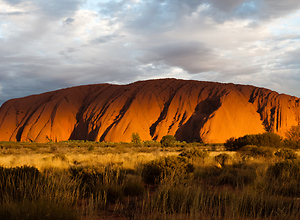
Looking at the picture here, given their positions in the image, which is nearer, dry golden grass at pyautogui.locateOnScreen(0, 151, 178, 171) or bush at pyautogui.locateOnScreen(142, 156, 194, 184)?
bush at pyautogui.locateOnScreen(142, 156, 194, 184)

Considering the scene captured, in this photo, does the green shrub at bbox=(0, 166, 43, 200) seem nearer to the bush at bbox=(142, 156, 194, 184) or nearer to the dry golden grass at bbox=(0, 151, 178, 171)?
the bush at bbox=(142, 156, 194, 184)

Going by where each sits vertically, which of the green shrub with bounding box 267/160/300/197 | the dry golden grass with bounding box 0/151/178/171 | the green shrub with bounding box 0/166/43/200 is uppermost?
the green shrub with bounding box 0/166/43/200

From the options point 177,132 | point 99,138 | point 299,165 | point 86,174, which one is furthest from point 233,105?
point 86,174

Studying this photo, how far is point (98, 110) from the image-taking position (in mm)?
63250

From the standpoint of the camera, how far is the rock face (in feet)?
186

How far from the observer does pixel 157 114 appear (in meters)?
61.9

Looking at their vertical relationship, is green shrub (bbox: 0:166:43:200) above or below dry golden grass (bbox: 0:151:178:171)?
above

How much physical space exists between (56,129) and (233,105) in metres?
43.2

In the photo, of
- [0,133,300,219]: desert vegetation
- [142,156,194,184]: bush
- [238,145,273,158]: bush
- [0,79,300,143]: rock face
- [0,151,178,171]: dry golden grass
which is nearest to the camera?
[0,133,300,219]: desert vegetation

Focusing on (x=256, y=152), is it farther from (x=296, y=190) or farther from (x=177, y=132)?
(x=177, y=132)

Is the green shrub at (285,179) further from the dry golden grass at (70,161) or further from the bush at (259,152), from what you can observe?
the bush at (259,152)

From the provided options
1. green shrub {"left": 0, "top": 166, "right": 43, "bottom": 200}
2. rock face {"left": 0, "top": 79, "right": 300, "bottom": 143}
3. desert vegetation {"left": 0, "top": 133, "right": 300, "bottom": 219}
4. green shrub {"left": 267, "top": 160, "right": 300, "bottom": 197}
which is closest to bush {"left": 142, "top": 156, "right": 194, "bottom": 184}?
desert vegetation {"left": 0, "top": 133, "right": 300, "bottom": 219}

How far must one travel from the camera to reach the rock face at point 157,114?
2234 inches

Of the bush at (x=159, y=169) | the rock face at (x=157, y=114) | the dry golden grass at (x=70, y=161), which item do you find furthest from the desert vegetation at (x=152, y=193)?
the rock face at (x=157, y=114)
